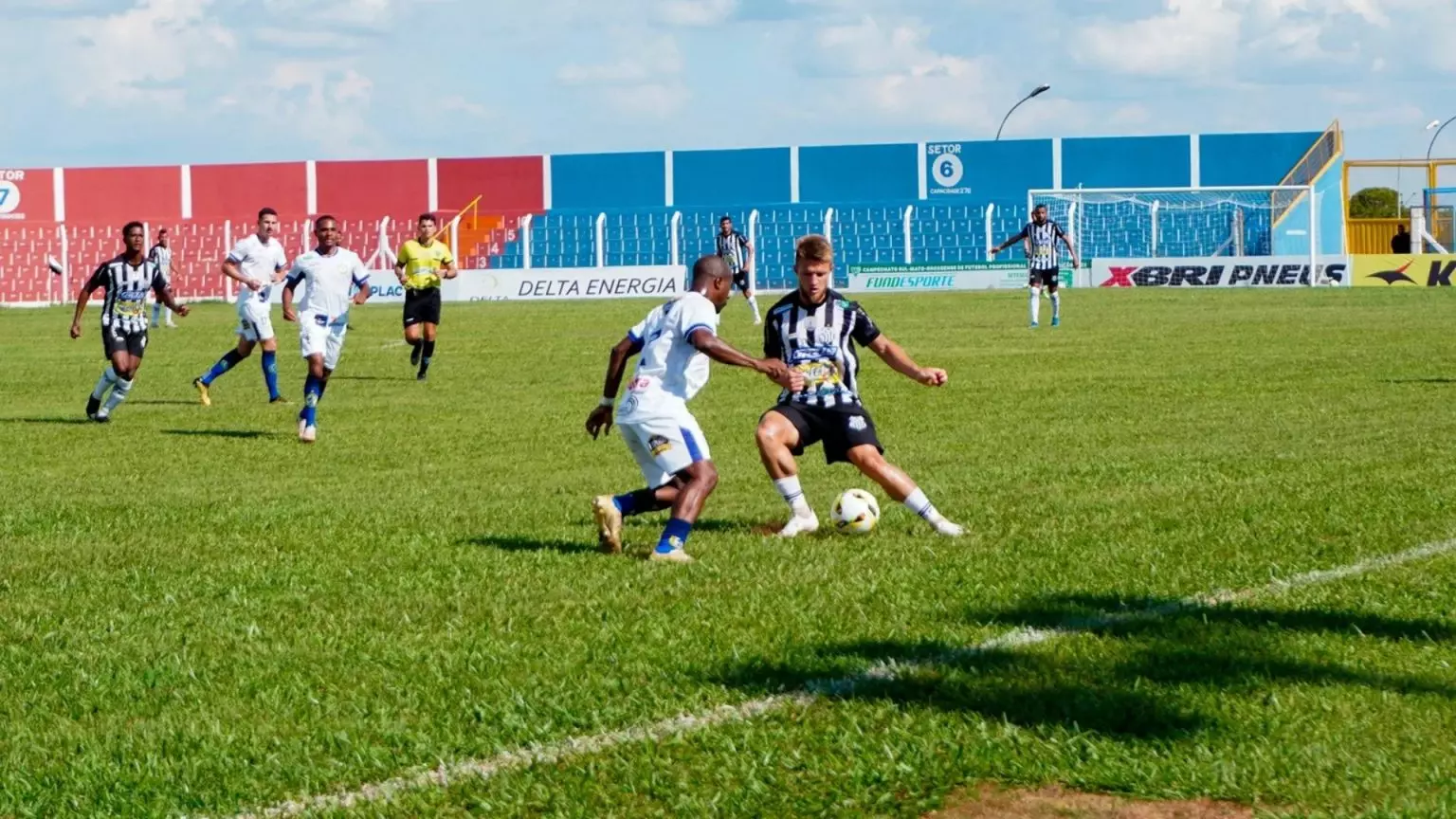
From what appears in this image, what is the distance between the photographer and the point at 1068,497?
10922 mm

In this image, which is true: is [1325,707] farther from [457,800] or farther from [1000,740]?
[457,800]

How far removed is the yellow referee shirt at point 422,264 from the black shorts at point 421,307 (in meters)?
0.07

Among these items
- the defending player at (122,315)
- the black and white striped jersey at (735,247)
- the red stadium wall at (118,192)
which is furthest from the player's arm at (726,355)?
the red stadium wall at (118,192)

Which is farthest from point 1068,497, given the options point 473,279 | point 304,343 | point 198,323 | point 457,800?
point 473,279

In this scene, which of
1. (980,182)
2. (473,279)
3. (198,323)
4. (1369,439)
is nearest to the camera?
(1369,439)

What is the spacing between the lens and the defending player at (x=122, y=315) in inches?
699

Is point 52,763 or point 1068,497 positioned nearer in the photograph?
point 52,763

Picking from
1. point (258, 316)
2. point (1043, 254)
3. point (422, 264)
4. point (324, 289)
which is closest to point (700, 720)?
point (324, 289)

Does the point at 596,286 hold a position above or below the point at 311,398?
above

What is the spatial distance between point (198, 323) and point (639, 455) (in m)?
30.0

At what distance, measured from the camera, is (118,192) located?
238ft

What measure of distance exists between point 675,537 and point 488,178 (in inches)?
2529

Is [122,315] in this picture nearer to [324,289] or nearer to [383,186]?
[324,289]

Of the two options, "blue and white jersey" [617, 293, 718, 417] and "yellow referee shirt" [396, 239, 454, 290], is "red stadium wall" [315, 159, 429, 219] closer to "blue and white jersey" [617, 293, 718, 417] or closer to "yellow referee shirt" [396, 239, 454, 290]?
"yellow referee shirt" [396, 239, 454, 290]
